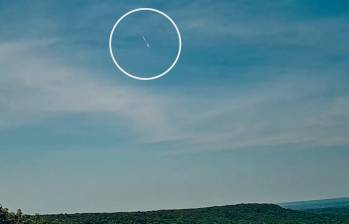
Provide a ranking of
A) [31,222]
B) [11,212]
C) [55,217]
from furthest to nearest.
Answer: [55,217], [31,222], [11,212]

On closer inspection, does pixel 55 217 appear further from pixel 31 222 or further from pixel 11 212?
pixel 11 212

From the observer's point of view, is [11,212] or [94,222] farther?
[94,222]

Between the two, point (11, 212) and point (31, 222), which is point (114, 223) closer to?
point (31, 222)

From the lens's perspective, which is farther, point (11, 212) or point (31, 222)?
point (31, 222)

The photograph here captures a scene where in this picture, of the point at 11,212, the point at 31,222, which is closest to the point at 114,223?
the point at 31,222

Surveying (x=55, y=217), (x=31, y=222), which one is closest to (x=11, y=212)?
(x=31, y=222)

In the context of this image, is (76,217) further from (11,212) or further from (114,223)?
(11,212)

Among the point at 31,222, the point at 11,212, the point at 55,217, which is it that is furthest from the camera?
the point at 55,217

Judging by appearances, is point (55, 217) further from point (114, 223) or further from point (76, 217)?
point (114, 223)
